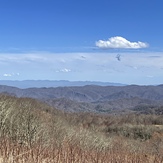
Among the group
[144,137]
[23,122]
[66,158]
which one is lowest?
[144,137]

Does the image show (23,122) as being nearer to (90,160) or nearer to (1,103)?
(1,103)

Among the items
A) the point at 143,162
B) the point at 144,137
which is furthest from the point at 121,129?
the point at 143,162

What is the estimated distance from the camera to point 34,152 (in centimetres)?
798

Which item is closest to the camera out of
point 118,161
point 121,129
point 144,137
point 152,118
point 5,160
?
point 5,160

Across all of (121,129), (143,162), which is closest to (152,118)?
(121,129)

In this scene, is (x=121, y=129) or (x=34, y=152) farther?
(x=121, y=129)

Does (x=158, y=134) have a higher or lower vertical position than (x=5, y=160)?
lower

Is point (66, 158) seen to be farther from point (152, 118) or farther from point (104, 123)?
point (152, 118)

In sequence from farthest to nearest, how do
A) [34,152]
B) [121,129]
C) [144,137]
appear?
[121,129] < [144,137] < [34,152]

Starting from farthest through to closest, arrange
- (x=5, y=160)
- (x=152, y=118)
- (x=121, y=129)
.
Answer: (x=152, y=118) → (x=121, y=129) → (x=5, y=160)

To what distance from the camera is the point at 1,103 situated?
31.4 m

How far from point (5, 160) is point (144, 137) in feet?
360

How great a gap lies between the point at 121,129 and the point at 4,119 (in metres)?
97.4

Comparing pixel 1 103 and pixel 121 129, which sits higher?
pixel 1 103
